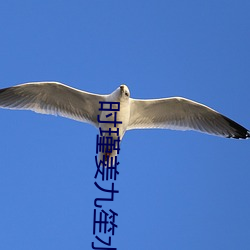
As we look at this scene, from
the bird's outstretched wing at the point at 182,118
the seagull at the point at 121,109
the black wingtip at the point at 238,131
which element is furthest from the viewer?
the black wingtip at the point at 238,131

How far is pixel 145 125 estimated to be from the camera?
6.34 metres

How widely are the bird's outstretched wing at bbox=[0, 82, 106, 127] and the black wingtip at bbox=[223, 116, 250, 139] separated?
1.75 metres

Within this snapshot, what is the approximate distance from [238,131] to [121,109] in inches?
70.1

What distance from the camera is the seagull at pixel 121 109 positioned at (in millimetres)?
5879

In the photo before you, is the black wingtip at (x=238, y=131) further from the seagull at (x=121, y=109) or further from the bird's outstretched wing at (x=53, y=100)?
the bird's outstretched wing at (x=53, y=100)

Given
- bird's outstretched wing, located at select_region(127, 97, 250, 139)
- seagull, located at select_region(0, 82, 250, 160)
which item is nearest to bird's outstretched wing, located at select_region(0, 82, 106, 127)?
seagull, located at select_region(0, 82, 250, 160)

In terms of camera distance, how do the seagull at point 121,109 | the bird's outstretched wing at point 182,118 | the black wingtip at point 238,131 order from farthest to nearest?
the black wingtip at point 238,131, the bird's outstretched wing at point 182,118, the seagull at point 121,109

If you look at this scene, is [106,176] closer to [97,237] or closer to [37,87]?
[97,237]

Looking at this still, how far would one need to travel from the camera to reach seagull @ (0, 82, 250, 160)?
19.3 ft

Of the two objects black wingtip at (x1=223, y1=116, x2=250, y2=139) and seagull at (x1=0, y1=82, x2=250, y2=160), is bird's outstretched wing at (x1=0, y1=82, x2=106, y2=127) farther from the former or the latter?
black wingtip at (x1=223, y1=116, x2=250, y2=139)

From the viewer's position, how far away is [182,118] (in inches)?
251

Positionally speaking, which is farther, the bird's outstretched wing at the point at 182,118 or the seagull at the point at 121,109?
the bird's outstretched wing at the point at 182,118

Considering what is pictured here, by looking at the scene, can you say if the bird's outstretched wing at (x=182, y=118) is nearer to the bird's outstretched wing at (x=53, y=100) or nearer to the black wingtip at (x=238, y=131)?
the black wingtip at (x=238, y=131)

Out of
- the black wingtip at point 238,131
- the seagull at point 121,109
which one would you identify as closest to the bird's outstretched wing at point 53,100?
the seagull at point 121,109
